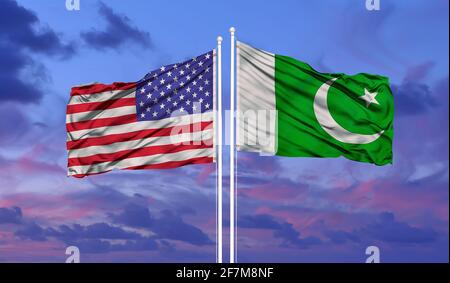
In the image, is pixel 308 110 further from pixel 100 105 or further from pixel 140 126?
pixel 100 105

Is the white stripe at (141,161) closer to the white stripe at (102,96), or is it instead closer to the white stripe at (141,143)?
the white stripe at (141,143)

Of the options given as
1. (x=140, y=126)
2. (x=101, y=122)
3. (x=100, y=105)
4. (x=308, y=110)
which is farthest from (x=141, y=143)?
(x=308, y=110)

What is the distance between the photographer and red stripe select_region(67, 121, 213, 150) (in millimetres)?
23500

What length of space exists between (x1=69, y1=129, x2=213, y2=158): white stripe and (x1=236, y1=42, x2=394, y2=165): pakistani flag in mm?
1293

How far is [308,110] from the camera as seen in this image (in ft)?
79.3

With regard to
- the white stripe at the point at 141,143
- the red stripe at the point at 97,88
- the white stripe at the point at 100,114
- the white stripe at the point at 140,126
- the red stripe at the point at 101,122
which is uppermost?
the red stripe at the point at 97,88

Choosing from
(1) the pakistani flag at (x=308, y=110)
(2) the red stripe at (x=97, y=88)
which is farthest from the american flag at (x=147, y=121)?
(1) the pakistani flag at (x=308, y=110)

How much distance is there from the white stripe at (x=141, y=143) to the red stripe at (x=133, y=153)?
97 mm

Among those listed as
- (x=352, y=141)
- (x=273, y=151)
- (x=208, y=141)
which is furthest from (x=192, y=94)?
(x=352, y=141)

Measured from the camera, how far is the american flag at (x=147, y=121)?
77.3ft

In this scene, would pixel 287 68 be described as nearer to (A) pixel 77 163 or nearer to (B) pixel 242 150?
(B) pixel 242 150

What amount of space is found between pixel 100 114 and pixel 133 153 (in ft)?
Result: 5.74
